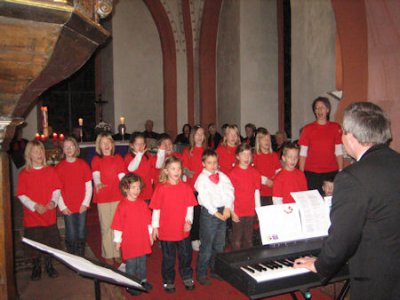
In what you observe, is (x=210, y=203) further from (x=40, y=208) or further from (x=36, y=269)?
(x=36, y=269)

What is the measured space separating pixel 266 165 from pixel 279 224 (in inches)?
91.4

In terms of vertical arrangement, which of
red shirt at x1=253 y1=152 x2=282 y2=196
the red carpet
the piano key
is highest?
red shirt at x1=253 y1=152 x2=282 y2=196

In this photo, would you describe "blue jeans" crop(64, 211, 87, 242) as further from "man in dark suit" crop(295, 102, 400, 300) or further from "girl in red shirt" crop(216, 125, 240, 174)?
"man in dark suit" crop(295, 102, 400, 300)

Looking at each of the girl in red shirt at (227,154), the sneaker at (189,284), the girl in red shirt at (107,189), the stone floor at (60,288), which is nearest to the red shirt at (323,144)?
the girl in red shirt at (227,154)

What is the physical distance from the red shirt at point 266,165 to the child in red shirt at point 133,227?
1.90 metres

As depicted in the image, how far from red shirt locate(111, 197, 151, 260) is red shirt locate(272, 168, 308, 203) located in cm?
150

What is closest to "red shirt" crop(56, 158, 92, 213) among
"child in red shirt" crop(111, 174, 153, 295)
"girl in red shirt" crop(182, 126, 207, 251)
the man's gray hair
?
"child in red shirt" crop(111, 174, 153, 295)

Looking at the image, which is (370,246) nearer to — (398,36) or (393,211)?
(393,211)

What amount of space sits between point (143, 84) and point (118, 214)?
9.34 metres

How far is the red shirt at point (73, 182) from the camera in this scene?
4.29 metres

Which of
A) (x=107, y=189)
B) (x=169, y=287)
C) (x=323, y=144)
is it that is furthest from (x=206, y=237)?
(x=323, y=144)

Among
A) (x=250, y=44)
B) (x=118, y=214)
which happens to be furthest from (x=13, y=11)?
(x=250, y=44)

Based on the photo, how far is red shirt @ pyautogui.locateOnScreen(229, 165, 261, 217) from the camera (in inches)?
168

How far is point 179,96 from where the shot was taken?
11969 millimetres
